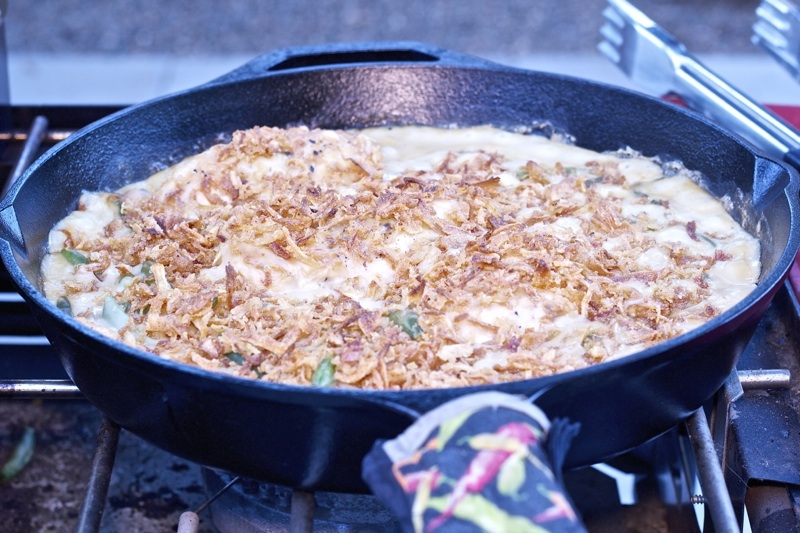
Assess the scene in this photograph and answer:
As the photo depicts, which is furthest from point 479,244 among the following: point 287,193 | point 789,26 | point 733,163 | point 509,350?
point 789,26

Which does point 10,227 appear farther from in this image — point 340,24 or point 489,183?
point 340,24

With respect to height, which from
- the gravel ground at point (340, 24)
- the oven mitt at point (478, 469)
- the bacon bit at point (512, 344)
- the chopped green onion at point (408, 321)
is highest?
the oven mitt at point (478, 469)

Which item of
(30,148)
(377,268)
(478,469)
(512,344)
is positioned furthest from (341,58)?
(478,469)

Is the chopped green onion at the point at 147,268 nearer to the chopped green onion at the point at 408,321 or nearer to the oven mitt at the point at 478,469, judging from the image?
the chopped green onion at the point at 408,321

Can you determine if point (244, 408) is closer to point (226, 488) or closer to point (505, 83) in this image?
point (226, 488)

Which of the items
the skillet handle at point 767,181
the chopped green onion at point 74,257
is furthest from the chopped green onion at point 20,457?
the skillet handle at point 767,181
